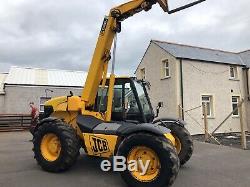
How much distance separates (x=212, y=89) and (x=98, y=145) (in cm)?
1362

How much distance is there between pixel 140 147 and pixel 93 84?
2484mm

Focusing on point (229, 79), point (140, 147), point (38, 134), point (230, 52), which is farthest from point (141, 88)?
point (230, 52)

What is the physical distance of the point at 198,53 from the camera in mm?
19922

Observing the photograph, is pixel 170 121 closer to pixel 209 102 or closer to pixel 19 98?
pixel 209 102

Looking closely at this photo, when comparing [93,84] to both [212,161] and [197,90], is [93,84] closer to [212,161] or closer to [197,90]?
[212,161]

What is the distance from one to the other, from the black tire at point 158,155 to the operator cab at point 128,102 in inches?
50.5

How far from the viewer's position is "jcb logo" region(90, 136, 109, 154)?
269 inches

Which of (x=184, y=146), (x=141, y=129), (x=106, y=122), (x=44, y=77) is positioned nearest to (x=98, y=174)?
(x=106, y=122)

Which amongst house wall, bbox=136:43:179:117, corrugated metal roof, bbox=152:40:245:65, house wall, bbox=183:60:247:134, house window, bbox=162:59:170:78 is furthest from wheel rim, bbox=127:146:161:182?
house window, bbox=162:59:170:78

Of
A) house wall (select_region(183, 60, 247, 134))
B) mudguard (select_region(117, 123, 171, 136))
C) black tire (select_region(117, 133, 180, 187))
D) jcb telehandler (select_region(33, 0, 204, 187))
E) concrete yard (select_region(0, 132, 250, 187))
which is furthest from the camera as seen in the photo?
house wall (select_region(183, 60, 247, 134))

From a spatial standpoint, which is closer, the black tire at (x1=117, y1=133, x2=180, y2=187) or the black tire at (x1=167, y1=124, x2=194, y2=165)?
the black tire at (x1=117, y1=133, x2=180, y2=187)

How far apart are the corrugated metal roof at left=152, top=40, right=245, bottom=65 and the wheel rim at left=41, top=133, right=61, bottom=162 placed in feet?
39.2

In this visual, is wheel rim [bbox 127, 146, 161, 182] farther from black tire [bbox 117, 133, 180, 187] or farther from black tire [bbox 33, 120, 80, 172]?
black tire [bbox 33, 120, 80, 172]

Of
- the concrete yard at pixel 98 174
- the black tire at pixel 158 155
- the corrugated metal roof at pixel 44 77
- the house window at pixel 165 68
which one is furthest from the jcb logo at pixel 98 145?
the corrugated metal roof at pixel 44 77
